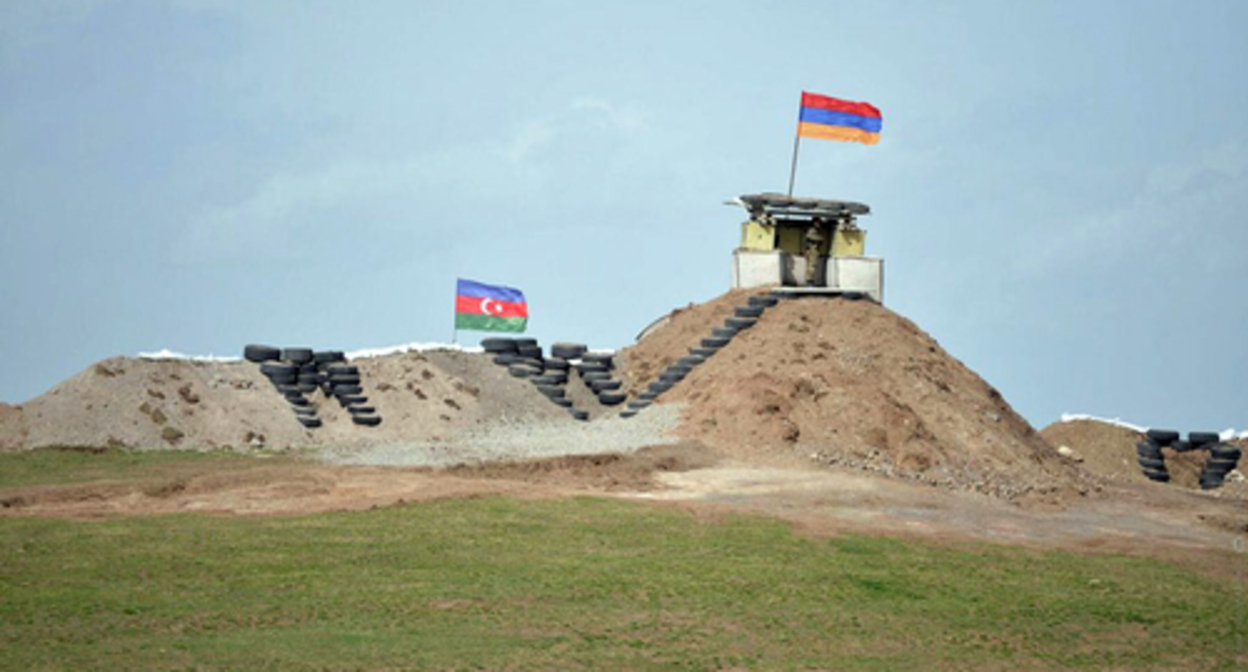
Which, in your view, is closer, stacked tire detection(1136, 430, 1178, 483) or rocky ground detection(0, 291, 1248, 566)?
rocky ground detection(0, 291, 1248, 566)

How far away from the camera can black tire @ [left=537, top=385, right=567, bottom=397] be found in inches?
1943

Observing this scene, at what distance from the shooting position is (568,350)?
5194 cm

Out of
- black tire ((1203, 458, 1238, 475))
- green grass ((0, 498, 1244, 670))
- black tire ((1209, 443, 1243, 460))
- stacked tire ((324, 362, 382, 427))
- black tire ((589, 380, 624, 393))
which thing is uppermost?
black tire ((589, 380, 624, 393))

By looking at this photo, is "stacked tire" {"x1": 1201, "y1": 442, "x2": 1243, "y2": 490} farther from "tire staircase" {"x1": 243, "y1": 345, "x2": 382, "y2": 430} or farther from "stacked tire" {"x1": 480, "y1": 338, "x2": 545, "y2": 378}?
"tire staircase" {"x1": 243, "y1": 345, "x2": 382, "y2": 430}

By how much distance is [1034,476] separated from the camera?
40.3m

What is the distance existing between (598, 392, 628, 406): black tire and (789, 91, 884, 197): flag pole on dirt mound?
Answer: 32.0 ft

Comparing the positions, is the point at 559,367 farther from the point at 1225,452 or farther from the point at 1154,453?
the point at 1225,452

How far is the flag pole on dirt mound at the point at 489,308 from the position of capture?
51.6 metres

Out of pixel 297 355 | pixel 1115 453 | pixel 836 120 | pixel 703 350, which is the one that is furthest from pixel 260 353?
pixel 1115 453

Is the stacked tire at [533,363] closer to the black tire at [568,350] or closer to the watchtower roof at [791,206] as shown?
the black tire at [568,350]

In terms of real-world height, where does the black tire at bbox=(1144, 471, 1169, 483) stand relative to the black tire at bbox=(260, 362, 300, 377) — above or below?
below

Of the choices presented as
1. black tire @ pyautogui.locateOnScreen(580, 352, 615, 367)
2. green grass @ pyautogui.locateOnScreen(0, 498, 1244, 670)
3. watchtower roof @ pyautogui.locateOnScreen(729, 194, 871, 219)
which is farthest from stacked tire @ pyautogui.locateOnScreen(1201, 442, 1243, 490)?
green grass @ pyautogui.locateOnScreen(0, 498, 1244, 670)

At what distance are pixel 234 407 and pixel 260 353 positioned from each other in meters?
2.96

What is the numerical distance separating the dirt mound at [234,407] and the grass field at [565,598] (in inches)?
541
